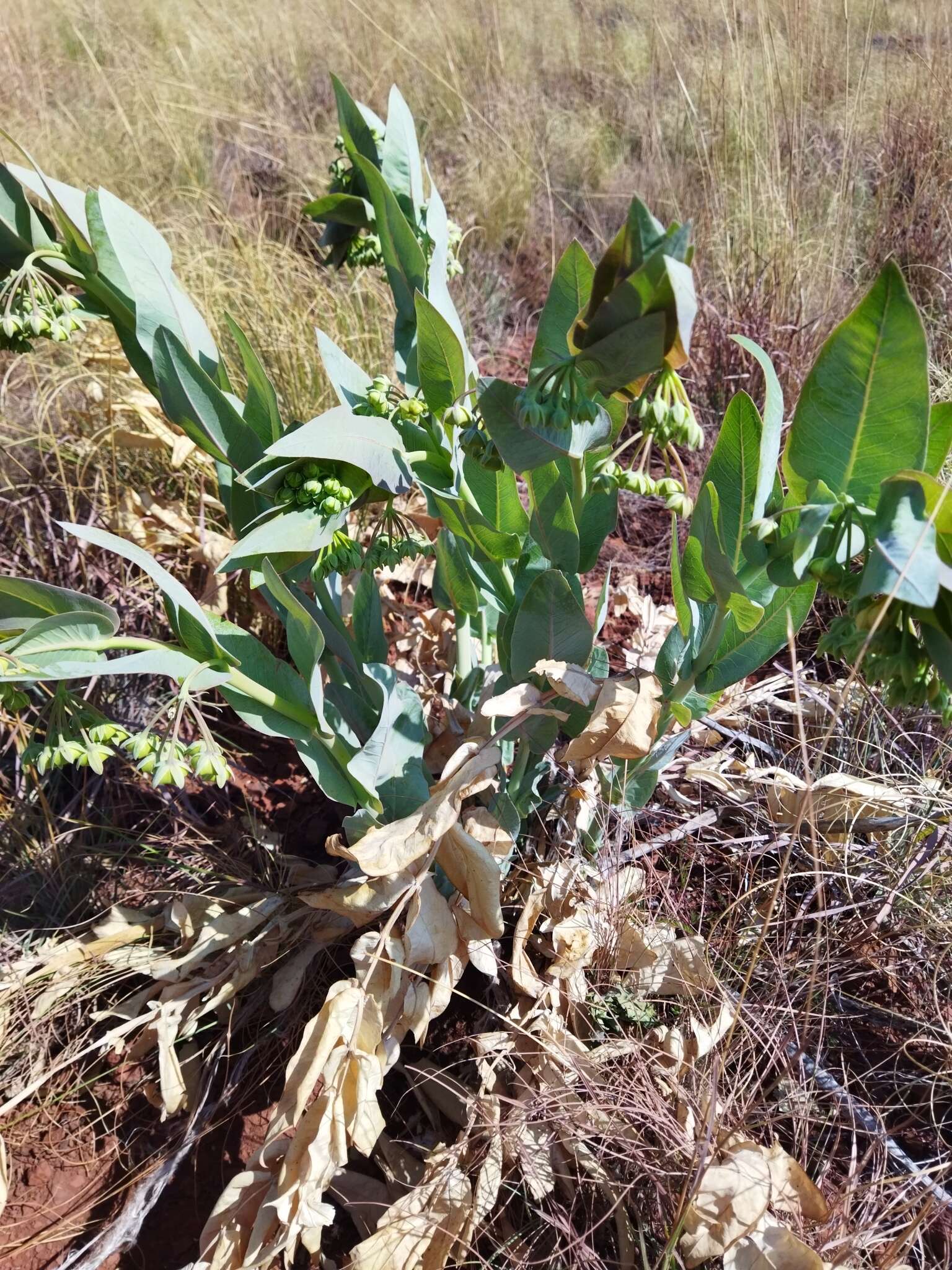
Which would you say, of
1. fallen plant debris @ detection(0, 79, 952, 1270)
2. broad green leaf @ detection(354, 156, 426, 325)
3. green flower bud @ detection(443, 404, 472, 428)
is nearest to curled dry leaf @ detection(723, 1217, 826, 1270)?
fallen plant debris @ detection(0, 79, 952, 1270)

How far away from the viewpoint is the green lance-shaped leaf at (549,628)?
45.3 inches

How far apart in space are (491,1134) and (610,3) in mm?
5965

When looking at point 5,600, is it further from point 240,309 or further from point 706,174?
point 706,174

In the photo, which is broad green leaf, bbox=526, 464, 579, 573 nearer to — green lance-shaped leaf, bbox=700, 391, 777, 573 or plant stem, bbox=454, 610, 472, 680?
green lance-shaped leaf, bbox=700, 391, 777, 573

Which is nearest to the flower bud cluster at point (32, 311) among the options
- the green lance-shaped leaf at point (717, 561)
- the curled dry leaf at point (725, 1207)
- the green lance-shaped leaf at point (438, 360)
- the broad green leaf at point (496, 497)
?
the green lance-shaped leaf at point (438, 360)

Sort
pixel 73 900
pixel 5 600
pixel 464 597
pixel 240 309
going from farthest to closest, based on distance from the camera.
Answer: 1. pixel 240 309
2. pixel 73 900
3. pixel 464 597
4. pixel 5 600

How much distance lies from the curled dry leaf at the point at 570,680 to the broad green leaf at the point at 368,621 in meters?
0.37

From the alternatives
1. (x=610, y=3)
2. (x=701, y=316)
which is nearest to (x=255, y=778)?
(x=701, y=316)

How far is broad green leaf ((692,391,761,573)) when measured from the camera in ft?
3.27

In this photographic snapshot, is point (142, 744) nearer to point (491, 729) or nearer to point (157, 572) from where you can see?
point (157, 572)

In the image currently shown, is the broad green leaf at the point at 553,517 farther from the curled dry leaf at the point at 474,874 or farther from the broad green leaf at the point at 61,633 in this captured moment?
the broad green leaf at the point at 61,633

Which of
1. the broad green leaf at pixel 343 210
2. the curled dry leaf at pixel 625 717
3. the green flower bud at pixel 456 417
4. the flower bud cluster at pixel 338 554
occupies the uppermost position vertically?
the broad green leaf at pixel 343 210

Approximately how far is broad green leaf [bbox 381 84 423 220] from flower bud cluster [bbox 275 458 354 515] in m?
0.53

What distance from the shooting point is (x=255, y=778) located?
1.96 meters
